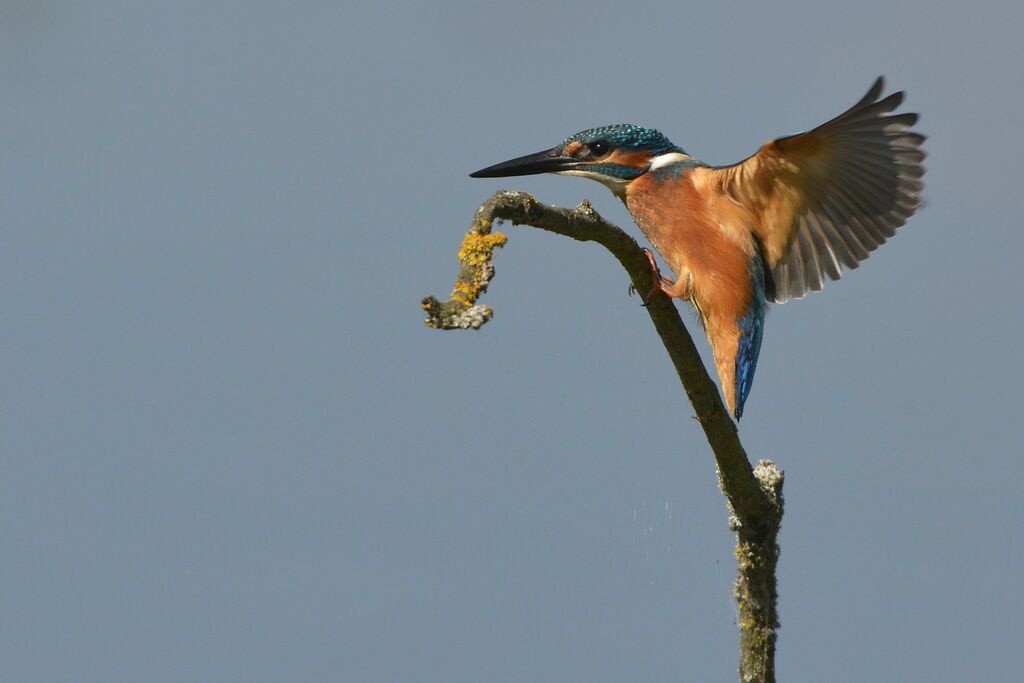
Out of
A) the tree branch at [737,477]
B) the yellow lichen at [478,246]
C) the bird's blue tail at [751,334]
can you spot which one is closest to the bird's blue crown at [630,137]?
the bird's blue tail at [751,334]

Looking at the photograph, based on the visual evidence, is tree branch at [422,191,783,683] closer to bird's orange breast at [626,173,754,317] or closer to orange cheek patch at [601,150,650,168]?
bird's orange breast at [626,173,754,317]

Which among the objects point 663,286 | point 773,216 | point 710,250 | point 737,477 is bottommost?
point 737,477

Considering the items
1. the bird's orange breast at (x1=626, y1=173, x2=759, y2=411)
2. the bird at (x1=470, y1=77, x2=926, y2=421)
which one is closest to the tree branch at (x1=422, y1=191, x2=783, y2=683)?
the bird at (x1=470, y1=77, x2=926, y2=421)

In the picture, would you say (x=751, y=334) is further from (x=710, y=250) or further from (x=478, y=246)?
(x=478, y=246)

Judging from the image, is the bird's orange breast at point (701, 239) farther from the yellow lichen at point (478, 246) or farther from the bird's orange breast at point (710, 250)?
the yellow lichen at point (478, 246)

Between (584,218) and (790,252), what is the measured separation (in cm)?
83

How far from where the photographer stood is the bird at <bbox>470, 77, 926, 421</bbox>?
8.01ft

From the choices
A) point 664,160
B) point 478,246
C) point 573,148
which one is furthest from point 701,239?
point 478,246

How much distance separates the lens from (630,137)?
2.80 metres

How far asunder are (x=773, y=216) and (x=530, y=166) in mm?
626

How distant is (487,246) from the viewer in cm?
166

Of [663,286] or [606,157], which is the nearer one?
[663,286]

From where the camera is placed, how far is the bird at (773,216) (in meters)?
2.44

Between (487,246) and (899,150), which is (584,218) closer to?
(487,246)
